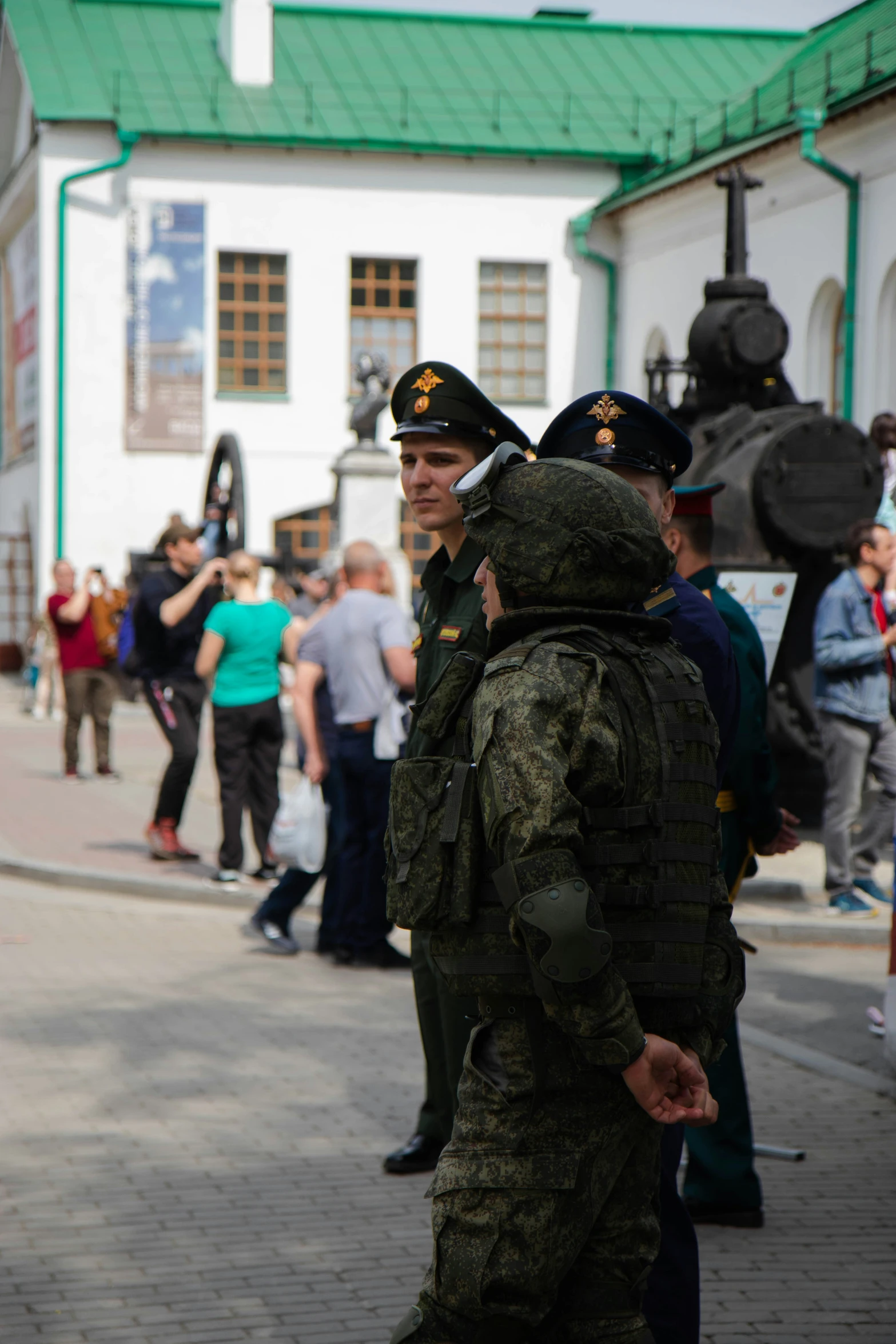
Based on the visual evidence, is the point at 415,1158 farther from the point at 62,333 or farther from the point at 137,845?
the point at 62,333

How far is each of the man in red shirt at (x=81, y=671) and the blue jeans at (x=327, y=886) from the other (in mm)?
→ 7734

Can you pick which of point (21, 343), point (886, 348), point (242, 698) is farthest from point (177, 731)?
point (21, 343)

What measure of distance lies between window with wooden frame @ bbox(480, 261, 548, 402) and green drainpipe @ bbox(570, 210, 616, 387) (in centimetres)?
81

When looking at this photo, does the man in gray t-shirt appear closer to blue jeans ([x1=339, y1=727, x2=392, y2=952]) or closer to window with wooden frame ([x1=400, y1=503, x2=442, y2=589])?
blue jeans ([x1=339, y1=727, x2=392, y2=952])

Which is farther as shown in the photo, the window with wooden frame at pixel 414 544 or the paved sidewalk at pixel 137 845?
the window with wooden frame at pixel 414 544

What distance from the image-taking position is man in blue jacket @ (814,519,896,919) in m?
9.53

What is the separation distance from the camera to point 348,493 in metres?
23.0

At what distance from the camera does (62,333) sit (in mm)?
29422

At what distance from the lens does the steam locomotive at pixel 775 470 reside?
11.6 metres

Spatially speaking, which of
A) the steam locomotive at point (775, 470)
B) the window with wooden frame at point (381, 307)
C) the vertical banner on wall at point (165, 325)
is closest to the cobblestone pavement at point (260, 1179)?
the steam locomotive at point (775, 470)

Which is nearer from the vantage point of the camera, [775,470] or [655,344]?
[775,470]

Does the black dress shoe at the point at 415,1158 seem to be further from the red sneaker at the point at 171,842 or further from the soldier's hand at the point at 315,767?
the red sneaker at the point at 171,842

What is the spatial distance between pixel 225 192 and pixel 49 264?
3.30 meters

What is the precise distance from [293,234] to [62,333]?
4434 mm
